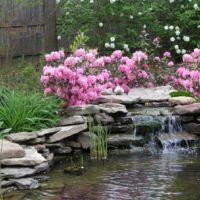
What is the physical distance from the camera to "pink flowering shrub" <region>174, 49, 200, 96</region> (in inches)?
353

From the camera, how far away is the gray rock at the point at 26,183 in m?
6.17

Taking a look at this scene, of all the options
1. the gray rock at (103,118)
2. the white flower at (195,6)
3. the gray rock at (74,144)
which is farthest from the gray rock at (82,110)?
the white flower at (195,6)

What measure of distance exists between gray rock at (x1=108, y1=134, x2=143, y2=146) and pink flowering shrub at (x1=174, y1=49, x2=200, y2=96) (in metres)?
1.25

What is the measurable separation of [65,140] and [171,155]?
1365 mm

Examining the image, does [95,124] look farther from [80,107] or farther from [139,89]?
[139,89]

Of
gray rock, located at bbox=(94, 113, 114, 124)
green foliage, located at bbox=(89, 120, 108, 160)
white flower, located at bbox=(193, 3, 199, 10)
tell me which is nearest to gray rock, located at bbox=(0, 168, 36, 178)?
green foliage, located at bbox=(89, 120, 108, 160)

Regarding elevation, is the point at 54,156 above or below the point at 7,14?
below

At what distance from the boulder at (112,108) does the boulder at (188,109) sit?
75 cm

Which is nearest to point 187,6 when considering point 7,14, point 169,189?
point 7,14

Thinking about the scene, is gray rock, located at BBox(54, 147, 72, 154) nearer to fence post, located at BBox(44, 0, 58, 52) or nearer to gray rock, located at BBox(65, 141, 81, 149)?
gray rock, located at BBox(65, 141, 81, 149)

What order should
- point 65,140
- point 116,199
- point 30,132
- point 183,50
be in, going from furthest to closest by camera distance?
point 183,50, point 65,140, point 30,132, point 116,199

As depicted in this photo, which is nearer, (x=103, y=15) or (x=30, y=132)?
(x=30, y=132)

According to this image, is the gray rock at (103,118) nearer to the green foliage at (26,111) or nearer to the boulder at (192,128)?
the green foliage at (26,111)

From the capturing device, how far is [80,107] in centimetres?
827
